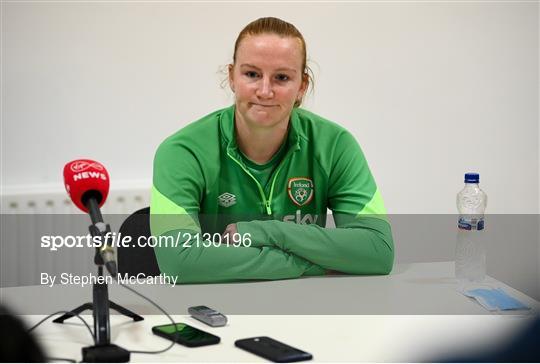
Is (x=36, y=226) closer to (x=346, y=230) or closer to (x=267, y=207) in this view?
(x=267, y=207)

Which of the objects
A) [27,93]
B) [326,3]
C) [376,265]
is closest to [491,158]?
[326,3]

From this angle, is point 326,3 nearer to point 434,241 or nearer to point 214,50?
point 214,50

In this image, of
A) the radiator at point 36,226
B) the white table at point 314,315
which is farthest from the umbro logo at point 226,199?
the radiator at point 36,226

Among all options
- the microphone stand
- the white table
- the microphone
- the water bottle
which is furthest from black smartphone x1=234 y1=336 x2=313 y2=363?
the water bottle

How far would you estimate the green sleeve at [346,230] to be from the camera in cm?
217

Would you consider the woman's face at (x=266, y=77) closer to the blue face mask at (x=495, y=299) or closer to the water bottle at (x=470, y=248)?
the water bottle at (x=470, y=248)

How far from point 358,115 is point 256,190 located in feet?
4.78

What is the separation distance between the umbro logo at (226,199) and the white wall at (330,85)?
4.07 feet

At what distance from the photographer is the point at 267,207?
93.7 inches

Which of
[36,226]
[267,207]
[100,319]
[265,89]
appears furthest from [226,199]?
[36,226]

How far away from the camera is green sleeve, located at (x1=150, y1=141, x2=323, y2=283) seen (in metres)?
2.10

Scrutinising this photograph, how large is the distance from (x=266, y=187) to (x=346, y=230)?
0.97ft

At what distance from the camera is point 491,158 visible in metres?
3.89

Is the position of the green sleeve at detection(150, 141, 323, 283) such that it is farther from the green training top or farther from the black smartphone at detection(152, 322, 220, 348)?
the black smartphone at detection(152, 322, 220, 348)
